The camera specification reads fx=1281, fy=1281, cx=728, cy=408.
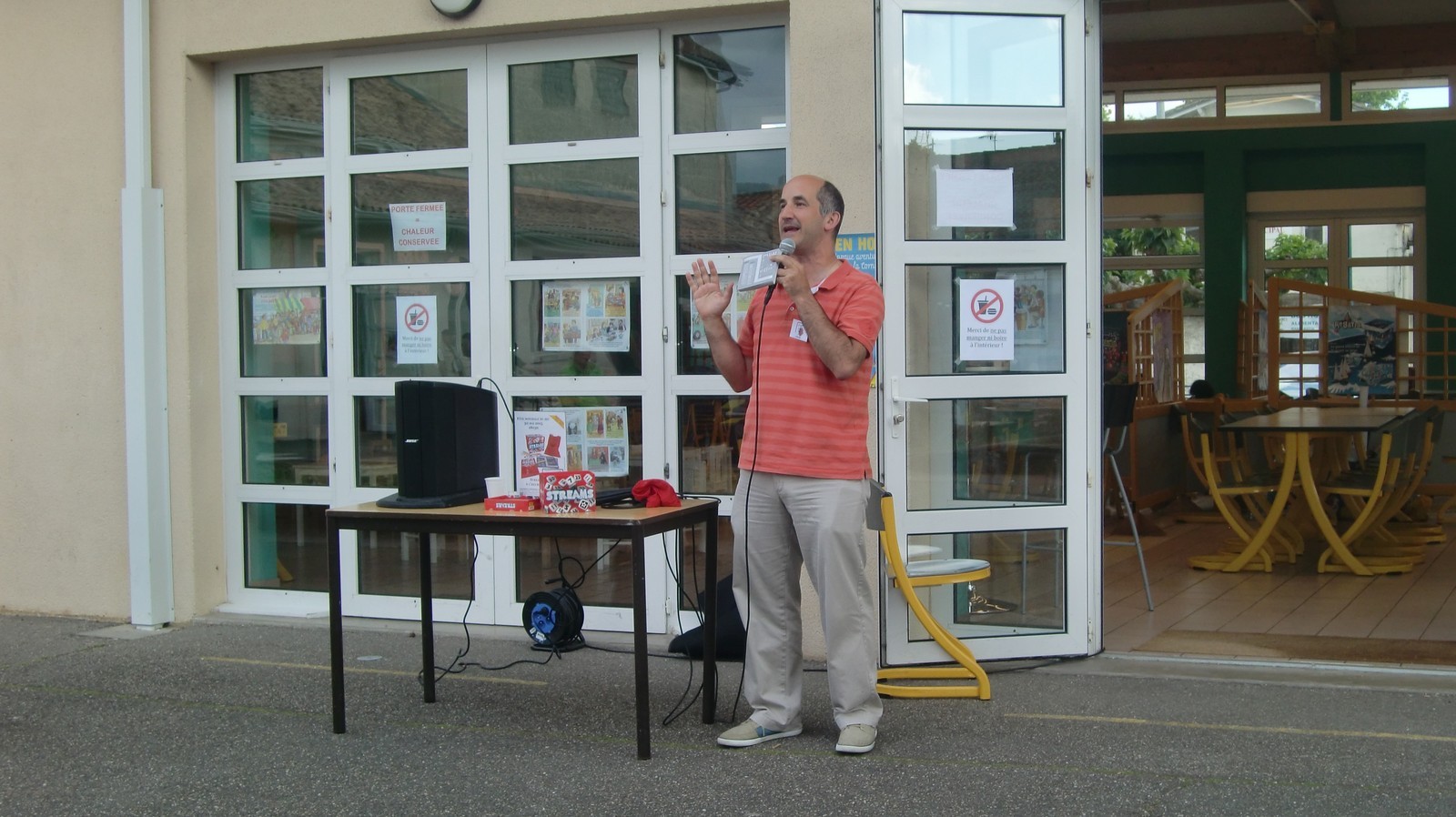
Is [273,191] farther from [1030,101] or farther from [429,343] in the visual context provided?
[1030,101]

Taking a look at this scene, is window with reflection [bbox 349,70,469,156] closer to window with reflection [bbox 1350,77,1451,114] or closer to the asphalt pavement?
the asphalt pavement

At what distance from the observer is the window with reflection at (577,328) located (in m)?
5.38

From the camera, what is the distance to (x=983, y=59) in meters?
4.74

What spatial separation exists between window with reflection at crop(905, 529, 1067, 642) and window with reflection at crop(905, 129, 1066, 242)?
112cm

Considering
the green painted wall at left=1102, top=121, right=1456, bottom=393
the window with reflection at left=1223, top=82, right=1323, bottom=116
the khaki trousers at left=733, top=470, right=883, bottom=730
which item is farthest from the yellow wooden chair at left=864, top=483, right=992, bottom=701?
the window with reflection at left=1223, top=82, right=1323, bottom=116

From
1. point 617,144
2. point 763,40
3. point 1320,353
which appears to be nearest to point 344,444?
point 617,144

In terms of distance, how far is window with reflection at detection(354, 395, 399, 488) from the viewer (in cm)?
577

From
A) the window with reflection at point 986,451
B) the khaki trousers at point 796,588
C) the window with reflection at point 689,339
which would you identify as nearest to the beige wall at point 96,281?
the window with reflection at point 689,339

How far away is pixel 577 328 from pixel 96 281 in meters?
2.24

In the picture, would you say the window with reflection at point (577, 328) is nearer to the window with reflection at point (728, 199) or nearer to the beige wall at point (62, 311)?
the window with reflection at point (728, 199)

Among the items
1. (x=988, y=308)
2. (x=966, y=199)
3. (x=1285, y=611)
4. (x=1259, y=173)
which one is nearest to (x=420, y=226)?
(x=966, y=199)

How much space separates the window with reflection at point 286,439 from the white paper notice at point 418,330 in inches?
19.5

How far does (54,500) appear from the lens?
19.4ft

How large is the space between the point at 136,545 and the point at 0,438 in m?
0.95
